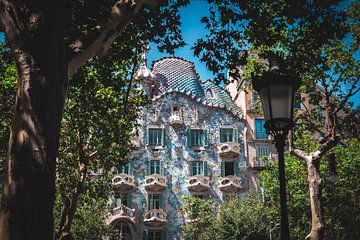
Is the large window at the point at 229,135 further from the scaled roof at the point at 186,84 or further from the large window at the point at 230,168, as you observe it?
the large window at the point at 230,168

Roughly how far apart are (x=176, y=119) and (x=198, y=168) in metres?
4.42

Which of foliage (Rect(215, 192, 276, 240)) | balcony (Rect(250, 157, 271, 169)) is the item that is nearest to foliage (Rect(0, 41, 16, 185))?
foliage (Rect(215, 192, 276, 240))

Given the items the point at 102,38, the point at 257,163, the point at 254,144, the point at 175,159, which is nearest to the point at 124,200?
the point at 175,159

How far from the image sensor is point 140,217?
35.5 metres

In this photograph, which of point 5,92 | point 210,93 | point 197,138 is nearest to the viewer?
point 5,92

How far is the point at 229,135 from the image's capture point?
38.7 metres

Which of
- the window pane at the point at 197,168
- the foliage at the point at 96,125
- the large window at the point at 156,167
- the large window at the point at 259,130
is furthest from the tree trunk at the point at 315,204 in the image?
the large window at the point at 259,130

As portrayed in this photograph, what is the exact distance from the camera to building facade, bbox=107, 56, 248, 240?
3534 centimetres

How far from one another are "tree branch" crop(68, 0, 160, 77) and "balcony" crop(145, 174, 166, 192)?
2932 cm

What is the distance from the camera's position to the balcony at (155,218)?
34.8m

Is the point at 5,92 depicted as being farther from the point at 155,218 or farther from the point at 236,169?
the point at 236,169

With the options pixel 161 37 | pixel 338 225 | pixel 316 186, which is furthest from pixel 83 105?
pixel 338 225

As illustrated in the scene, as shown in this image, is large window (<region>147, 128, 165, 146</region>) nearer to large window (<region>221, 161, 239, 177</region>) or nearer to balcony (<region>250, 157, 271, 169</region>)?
large window (<region>221, 161, 239, 177</region>)

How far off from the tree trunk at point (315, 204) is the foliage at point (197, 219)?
1880 cm
